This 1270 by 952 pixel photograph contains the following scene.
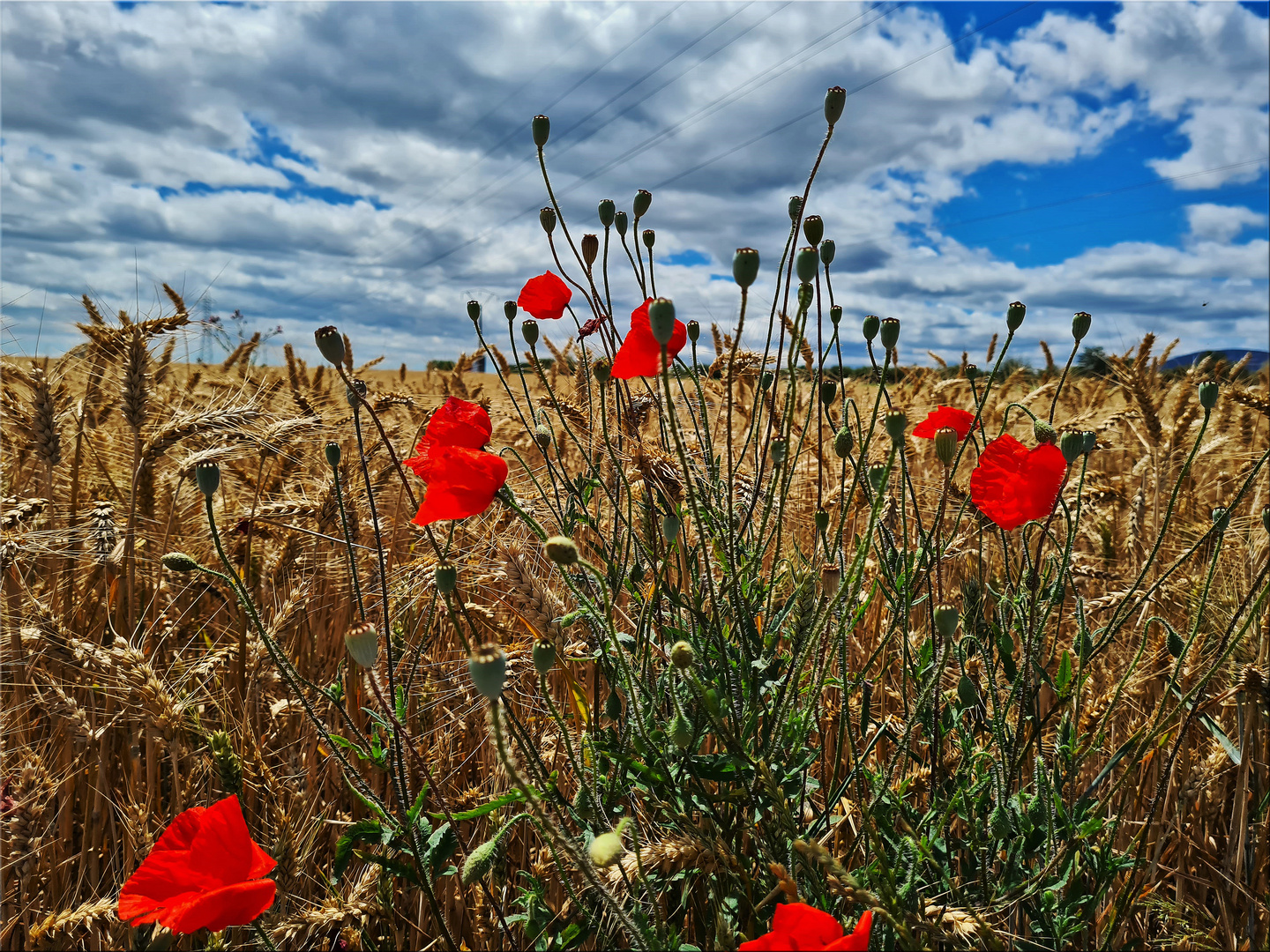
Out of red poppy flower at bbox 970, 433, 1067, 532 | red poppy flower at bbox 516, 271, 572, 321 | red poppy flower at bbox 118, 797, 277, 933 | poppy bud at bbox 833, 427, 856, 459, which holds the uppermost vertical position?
red poppy flower at bbox 516, 271, 572, 321

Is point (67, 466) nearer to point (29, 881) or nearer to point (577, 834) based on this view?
point (29, 881)

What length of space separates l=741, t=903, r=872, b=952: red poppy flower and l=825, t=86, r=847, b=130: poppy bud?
118 cm

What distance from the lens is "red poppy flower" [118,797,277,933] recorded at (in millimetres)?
1039

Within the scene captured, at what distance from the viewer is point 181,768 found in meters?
1.91

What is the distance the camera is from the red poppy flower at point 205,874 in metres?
1.04

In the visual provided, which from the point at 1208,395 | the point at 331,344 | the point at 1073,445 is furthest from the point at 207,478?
the point at 1208,395

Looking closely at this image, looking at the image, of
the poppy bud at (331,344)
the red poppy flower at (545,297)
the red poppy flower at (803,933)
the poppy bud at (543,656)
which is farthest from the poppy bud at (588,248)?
the red poppy flower at (803,933)

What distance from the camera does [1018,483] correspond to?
1.21 meters

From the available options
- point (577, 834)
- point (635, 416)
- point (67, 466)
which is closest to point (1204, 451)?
point (635, 416)

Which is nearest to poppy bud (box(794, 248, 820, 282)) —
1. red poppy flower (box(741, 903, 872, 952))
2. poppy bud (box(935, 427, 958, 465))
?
poppy bud (box(935, 427, 958, 465))

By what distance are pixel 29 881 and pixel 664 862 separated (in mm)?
1244

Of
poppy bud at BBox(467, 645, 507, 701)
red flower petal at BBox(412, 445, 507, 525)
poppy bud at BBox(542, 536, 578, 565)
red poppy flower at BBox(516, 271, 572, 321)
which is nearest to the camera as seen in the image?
poppy bud at BBox(467, 645, 507, 701)

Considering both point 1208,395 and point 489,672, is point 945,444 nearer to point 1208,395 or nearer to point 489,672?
point 1208,395

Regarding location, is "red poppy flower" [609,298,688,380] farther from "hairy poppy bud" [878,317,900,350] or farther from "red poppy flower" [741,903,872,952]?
"red poppy flower" [741,903,872,952]
